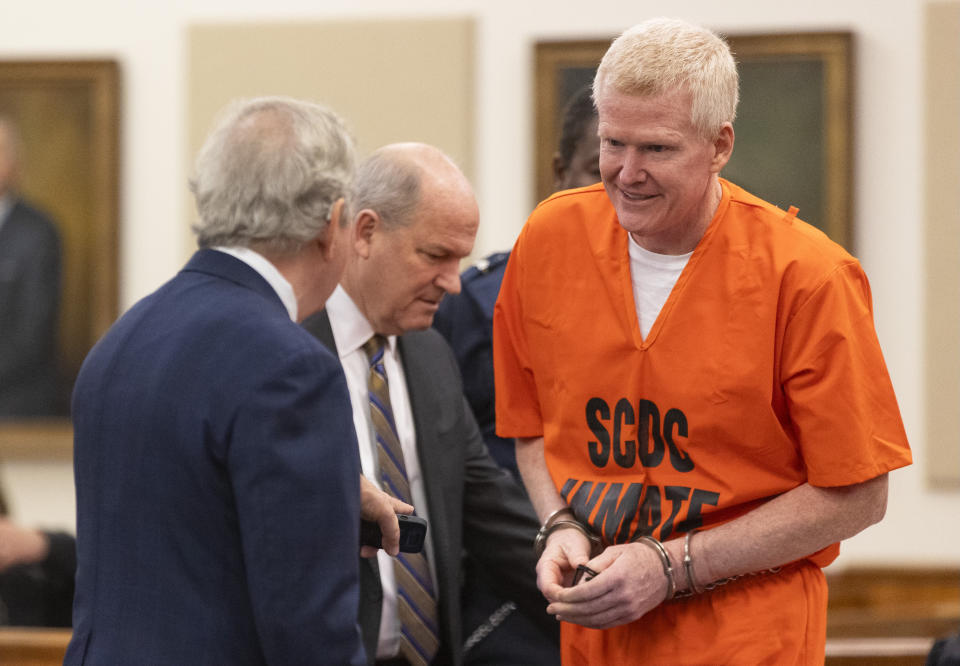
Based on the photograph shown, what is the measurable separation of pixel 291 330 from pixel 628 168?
0.68 meters

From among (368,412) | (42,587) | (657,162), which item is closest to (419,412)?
(368,412)

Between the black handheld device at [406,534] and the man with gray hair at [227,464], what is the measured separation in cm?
31

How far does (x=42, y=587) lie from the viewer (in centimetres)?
409

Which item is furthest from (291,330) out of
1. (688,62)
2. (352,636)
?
(688,62)

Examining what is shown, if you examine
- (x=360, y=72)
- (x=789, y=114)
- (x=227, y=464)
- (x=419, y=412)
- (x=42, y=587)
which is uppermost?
(x=360, y=72)

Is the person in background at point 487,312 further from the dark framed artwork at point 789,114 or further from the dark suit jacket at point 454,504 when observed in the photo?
the dark framed artwork at point 789,114

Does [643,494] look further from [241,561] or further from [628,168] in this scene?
[241,561]

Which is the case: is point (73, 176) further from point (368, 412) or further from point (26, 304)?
point (368, 412)

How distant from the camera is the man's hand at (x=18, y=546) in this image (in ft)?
9.20

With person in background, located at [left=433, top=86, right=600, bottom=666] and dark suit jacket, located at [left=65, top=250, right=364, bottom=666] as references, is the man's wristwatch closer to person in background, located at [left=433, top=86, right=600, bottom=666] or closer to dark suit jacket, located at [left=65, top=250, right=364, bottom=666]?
dark suit jacket, located at [left=65, top=250, right=364, bottom=666]

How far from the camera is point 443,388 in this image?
2729mm

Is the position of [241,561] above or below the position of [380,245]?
below

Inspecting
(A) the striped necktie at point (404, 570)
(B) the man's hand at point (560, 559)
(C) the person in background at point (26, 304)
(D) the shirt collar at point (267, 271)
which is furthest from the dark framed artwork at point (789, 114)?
(D) the shirt collar at point (267, 271)

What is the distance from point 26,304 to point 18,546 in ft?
10.8
